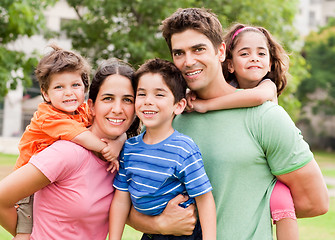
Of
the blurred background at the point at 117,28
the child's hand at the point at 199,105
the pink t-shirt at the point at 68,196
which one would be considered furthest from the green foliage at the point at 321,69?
the pink t-shirt at the point at 68,196

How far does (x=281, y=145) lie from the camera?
2506 millimetres

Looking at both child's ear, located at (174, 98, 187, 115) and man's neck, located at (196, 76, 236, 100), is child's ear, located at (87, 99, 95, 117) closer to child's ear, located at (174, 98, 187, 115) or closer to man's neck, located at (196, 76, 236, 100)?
child's ear, located at (174, 98, 187, 115)

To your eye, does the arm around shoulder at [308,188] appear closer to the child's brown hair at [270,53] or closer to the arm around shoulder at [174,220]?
the arm around shoulder at [174,220]

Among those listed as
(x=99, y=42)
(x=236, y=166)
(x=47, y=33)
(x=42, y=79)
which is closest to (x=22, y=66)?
(x=99, y=42)

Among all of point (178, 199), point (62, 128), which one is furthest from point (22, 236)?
point (178, 199)

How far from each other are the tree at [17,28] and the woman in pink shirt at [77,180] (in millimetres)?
7310

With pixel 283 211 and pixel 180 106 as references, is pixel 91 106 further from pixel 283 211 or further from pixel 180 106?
pixel 283 211

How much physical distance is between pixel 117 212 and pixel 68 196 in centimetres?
32

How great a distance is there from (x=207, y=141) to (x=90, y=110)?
80cm

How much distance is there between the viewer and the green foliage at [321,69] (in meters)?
32.6

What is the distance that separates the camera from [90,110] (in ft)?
9.73

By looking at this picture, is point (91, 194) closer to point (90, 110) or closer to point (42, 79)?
point (90, 110)

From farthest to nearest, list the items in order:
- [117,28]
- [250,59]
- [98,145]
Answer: [117,28], [250,59], [98,145]

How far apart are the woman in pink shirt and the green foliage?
104ft
